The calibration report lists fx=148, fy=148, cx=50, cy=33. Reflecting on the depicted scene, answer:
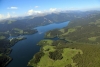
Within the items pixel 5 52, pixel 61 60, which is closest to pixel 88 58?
pixel 61 60

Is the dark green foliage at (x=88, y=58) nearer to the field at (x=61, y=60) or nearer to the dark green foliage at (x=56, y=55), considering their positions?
the field at (x=61, y=60)

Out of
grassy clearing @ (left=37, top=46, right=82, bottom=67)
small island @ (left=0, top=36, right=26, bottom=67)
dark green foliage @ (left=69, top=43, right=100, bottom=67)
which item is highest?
dark green foliage @ (left=69, top=43, right=100, bottom=67)

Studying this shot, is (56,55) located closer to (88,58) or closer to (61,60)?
(61,60)

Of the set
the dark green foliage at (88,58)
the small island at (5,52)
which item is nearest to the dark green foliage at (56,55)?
the dark green foliage at (88,58)

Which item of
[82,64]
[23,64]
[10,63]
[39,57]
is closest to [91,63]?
[82,64]

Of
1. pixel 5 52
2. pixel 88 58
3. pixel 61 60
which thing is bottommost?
pixel 5 52

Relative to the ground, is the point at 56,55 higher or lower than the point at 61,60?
higher

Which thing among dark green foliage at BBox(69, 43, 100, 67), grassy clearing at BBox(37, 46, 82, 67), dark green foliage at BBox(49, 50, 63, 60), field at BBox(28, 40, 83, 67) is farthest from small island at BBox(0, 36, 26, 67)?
dark green foliage at BBox(69, 43, 100, 67)

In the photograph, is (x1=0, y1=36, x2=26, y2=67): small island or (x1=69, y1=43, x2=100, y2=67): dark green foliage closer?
(x1=69, y1=43, x2=100, y2=67): dark green foliage

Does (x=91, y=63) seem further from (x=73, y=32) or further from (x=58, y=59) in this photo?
(x=73, y=32)

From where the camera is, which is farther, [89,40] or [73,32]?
[73,32]

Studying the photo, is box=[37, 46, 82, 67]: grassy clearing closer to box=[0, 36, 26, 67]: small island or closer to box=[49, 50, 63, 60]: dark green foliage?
box=[49, 50, 63, 60]: dark green foliage
